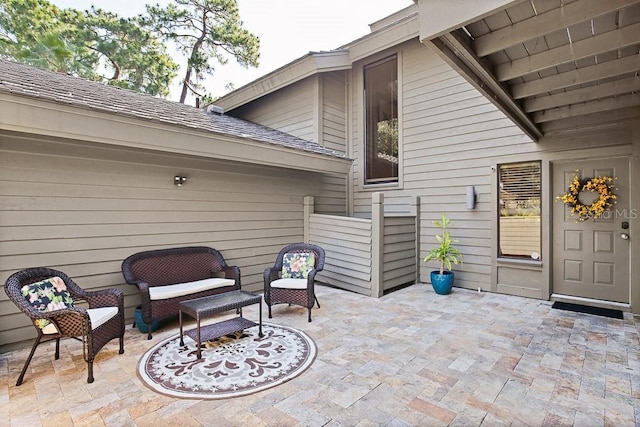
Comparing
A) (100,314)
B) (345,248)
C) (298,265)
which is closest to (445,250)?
(345,248)

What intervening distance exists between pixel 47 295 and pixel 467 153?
602 centimetres

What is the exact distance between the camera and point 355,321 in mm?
3996

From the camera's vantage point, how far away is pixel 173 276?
4.24 meters

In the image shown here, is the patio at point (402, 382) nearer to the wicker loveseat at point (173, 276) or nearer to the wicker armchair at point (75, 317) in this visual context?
the wicker armchair at point (75, 317)

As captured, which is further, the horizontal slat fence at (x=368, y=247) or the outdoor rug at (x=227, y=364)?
the horizontal slat fence at (x=368, y=247)

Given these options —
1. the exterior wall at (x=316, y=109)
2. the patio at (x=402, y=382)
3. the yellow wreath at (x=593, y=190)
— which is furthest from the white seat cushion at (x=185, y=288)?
the yellow wreath at (x=593, y=190)

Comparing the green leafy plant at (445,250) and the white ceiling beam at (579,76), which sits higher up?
the white ceiling beam at (579,76)

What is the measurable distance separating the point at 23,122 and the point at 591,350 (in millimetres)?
5786

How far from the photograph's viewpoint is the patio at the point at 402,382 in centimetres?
212

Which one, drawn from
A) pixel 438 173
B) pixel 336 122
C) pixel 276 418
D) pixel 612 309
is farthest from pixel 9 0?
pixel 612 309

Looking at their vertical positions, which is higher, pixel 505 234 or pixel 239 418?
pixel 505 234

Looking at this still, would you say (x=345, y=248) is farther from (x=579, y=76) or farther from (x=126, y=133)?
(x=579, y=76)

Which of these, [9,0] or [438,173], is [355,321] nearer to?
[438,173]

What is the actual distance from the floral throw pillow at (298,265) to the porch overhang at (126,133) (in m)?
1.52
